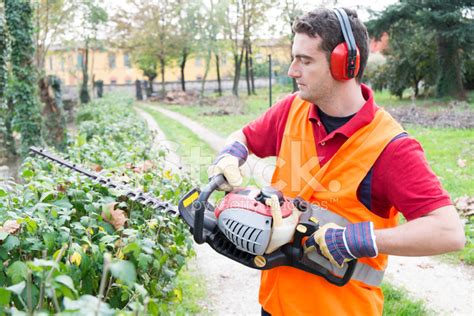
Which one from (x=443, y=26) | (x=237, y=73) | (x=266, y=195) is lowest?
(x=266, y=195)

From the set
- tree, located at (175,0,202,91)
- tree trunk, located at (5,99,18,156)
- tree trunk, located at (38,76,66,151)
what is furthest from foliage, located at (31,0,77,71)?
tree, located at (175,0,202,91)

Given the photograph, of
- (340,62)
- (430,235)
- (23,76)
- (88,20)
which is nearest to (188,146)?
(23,76)

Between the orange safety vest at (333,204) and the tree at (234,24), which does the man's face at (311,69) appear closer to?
the orange safety vest at (333,204)

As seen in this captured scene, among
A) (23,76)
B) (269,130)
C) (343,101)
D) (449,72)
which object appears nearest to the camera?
(343,101)

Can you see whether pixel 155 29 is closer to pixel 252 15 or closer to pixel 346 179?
pixel 252 15

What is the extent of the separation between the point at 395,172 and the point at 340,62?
496mm

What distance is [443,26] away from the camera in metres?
17.5

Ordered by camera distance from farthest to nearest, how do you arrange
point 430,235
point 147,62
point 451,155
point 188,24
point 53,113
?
point 147,62 → point 188,24 → point 53,113 → point 451,155 → point 430,235

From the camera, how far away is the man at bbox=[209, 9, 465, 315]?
5.29ft

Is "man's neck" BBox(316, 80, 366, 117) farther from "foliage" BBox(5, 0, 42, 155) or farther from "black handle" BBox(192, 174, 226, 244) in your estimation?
"foliage" BBox(5, 0, 42, 155)

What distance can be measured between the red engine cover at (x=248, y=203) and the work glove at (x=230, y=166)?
0.11m

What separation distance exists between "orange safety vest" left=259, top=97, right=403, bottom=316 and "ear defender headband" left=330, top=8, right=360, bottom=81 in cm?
21

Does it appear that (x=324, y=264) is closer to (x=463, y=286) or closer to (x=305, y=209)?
(x=305, y=209)

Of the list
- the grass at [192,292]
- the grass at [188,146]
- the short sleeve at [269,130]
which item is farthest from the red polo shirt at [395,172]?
the grass at [188,146]
